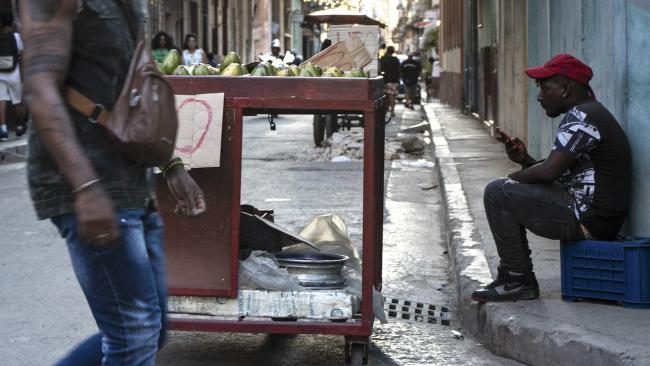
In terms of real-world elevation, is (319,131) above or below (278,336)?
above

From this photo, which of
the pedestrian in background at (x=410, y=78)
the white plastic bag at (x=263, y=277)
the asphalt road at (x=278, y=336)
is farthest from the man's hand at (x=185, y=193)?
the pedestrian in background at (x=410, y=78)

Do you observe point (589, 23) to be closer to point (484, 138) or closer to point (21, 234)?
point (21, 234)

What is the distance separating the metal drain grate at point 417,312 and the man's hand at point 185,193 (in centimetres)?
284

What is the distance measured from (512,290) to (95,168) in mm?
3203

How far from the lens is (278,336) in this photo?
18.1 ft

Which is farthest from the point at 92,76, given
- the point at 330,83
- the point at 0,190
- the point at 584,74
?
the point at 0,190

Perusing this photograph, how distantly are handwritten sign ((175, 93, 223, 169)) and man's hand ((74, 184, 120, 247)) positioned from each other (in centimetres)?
199

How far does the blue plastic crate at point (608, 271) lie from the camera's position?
17.0 feet

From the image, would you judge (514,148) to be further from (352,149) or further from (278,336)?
(352,149)

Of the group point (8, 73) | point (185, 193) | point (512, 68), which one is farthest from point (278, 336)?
point (8, 73)

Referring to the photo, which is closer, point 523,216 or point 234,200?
point 234,200

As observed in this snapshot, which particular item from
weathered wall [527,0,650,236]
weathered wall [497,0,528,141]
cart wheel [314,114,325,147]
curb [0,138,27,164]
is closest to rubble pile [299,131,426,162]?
cart wheel [314,114,325,147]

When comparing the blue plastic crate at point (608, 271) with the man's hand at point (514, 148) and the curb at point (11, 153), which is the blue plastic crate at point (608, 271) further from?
the curb at point (11, 153)

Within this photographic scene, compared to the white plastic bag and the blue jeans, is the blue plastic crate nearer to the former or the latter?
the white plastic bag
